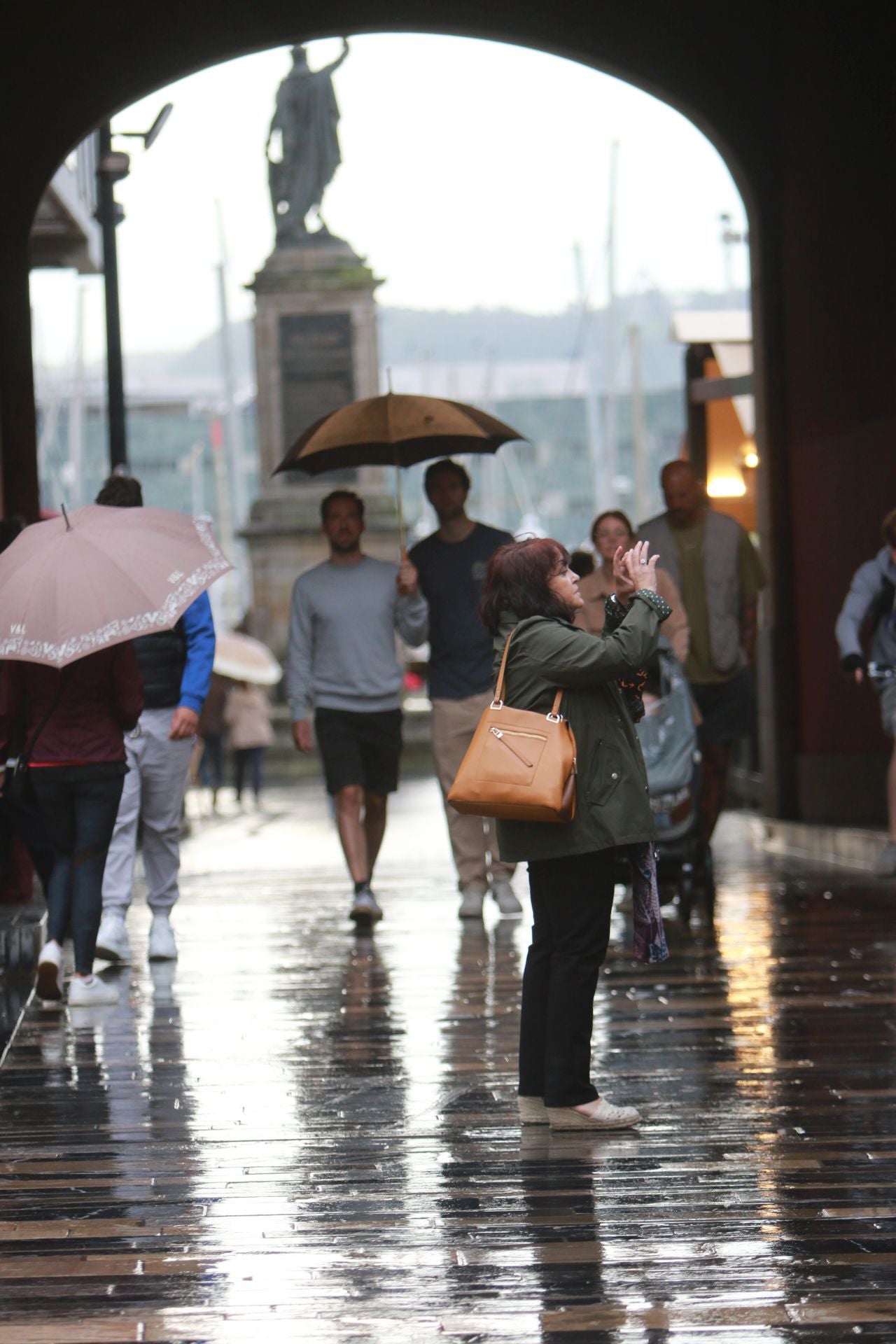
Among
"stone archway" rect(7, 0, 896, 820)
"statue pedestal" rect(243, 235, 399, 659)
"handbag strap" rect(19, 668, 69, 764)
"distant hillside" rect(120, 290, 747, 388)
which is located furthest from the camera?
"distant hillside" rect(120, 290, 747, 388)

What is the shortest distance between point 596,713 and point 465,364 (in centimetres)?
12721

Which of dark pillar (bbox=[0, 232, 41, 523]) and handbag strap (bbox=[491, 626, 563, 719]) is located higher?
dark pillar (bbox=[0, 232, 41, 523])

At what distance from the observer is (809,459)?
12500 millimetres

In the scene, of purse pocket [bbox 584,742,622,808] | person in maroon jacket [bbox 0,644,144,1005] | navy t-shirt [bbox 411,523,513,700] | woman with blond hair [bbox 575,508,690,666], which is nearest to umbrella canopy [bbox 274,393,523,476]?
navy t-shirt [bbox 411,523,513,700]

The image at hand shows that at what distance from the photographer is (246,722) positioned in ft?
67.8

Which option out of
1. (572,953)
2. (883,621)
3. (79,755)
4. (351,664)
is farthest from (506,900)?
(572,953)

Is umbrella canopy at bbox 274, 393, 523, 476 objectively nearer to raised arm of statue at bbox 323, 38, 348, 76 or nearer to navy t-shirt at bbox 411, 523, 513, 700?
navy t-shirt at bbox 411, 523, 513, 700

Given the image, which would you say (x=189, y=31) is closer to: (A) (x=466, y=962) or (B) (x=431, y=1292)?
(A) (x=466, y=962)

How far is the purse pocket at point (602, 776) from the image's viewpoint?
5277 millimetres

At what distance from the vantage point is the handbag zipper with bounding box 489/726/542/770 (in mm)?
5156

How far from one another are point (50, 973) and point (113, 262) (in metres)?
8.20

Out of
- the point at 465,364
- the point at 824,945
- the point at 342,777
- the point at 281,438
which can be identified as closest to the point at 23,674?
the point at 342,777

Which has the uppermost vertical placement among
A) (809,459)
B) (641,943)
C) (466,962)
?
(809,459)

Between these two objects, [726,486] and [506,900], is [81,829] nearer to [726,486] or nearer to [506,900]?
[506,900]
